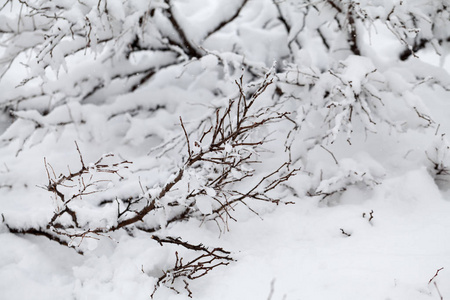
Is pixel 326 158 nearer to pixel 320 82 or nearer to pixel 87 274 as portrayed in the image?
pixel 320 82

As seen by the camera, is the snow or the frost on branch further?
the frost on branch

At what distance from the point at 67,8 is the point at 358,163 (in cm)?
321

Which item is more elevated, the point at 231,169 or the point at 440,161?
the point at 231,169

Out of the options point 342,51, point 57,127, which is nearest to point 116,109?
point 57,127

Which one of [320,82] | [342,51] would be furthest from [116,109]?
[342,51]

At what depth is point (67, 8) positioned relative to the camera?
287 cm

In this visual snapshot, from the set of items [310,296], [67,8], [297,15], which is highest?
[67,8]

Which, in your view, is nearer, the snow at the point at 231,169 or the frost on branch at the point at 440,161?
the snow at the point at 231,169

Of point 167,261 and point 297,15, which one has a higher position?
point 297,15

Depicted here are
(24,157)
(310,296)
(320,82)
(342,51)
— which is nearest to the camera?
(310,296)

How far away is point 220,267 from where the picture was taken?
2.48 m

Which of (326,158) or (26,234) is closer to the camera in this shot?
(26,234)

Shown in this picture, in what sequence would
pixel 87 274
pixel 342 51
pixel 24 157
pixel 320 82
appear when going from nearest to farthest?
pixel 87 274 → pixel 320 82 → pixel 342 51 → pixel 24 157

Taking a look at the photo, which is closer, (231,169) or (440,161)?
(231,169)
